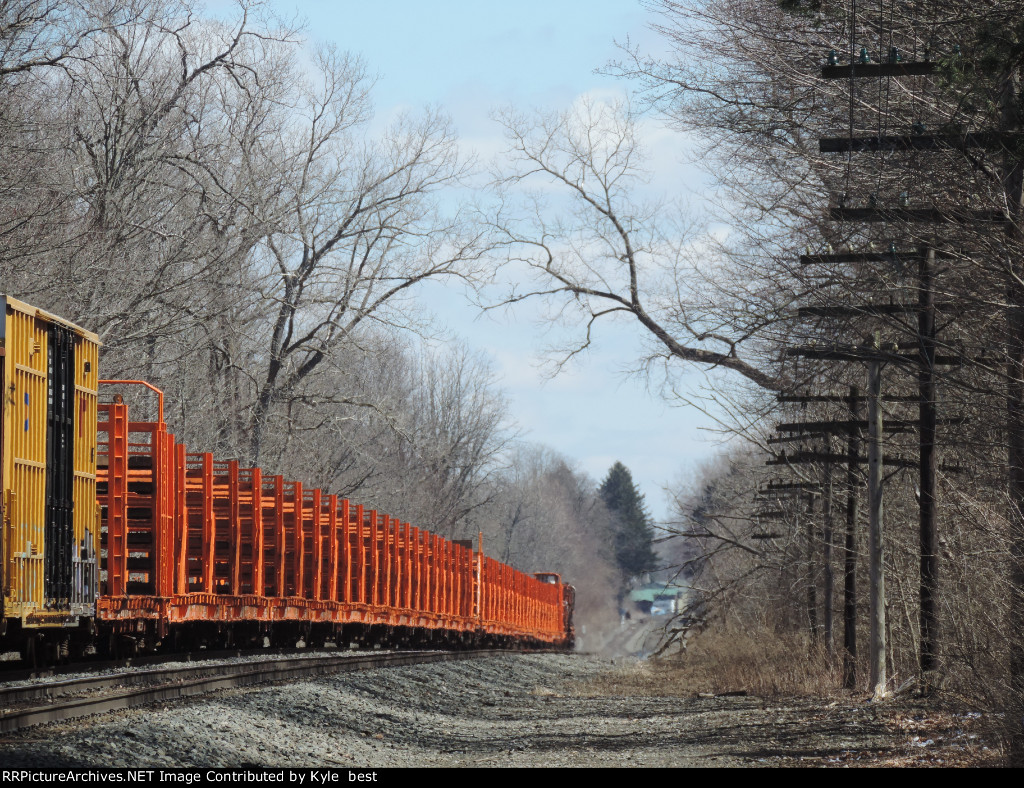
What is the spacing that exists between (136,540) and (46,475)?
324 cm

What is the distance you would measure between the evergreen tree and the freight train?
130007mm

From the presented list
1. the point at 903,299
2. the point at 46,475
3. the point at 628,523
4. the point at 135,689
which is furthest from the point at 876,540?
the point at 628,523

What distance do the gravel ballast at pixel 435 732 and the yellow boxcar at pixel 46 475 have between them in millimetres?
1708

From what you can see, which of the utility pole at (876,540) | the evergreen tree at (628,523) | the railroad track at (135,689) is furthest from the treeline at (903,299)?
the evergreen tree at (628,523)

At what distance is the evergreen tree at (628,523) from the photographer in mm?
158000

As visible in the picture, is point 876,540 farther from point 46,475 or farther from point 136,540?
point 46,475

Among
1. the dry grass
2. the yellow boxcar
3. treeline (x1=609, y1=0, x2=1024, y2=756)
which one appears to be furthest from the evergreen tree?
the yellow boxcar

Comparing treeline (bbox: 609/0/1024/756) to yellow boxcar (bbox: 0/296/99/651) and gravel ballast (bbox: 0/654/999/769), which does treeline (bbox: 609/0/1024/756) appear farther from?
yellow boxcar (bbox: 0/296/99/651)

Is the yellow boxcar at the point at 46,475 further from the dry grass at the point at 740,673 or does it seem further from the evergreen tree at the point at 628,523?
the evergreen tree at the point at 628,523

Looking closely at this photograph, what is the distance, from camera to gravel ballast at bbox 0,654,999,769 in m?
9.84

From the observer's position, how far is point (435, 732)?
587 inches
